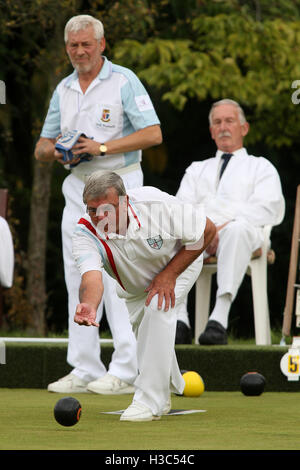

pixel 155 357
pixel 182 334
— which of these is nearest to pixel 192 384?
pixel 182 334

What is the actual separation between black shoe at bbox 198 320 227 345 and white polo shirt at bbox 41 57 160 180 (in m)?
1.12

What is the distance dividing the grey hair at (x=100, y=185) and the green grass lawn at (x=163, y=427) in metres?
0.92

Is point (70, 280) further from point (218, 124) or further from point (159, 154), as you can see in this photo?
point (159, 154)

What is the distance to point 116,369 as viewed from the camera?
5383mm

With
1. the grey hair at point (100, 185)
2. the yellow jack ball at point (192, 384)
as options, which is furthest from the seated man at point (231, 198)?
the grey hair at point (100, 185)

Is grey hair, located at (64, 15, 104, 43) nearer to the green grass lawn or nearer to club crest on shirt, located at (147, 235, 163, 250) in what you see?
club crest on shirt, located at (147, 235, 163, 250)

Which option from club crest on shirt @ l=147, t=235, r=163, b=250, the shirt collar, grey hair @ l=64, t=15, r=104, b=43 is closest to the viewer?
club crest on shirt @ l=147, t=235, r=163, b=250

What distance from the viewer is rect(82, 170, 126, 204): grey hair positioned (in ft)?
12.8

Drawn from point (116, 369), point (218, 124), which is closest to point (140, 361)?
point (116, 369)

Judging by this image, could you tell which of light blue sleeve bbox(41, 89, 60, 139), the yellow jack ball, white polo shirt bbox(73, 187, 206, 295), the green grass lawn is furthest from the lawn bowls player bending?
light blue sleeve bbox(41, 89, 60, 139)

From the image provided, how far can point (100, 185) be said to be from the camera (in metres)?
3.92

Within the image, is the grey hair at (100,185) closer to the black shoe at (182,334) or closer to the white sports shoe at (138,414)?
the white sports shoe at (138,414)

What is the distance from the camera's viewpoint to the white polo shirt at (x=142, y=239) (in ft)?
13.4
